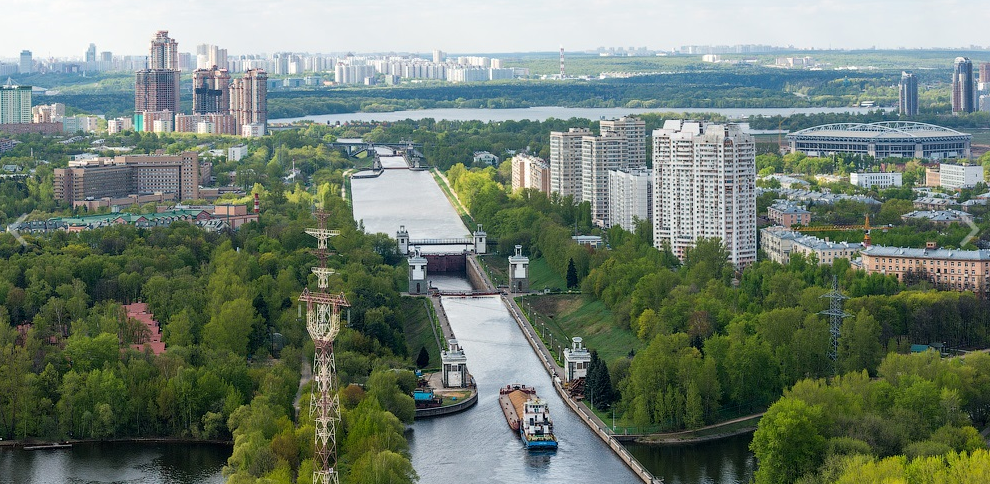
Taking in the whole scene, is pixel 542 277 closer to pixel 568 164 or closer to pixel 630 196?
pixel 630 196

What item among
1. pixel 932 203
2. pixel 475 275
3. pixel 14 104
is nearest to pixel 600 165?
pixel 475 275

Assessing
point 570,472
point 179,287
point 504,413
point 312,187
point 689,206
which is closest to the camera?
point 570,472

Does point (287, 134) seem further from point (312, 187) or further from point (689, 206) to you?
point (689, 206)

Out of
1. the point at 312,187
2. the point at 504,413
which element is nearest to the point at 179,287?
the point at 504,413

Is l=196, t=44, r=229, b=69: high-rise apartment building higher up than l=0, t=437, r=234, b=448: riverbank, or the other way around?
l=196, t=44, r=229, b=69: high-rise apartment building

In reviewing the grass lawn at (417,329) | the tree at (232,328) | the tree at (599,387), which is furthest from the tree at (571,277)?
the tree at (599,387)

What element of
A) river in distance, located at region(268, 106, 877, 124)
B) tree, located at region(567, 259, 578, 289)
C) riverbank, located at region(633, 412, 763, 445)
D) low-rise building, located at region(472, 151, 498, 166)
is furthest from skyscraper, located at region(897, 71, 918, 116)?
Answer: riverbank, located at region(633, 412, 763, 445)

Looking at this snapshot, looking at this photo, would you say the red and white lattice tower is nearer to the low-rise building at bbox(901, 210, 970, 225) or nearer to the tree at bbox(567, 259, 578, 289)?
the tree at bbox(567, 259, 578, 289)
